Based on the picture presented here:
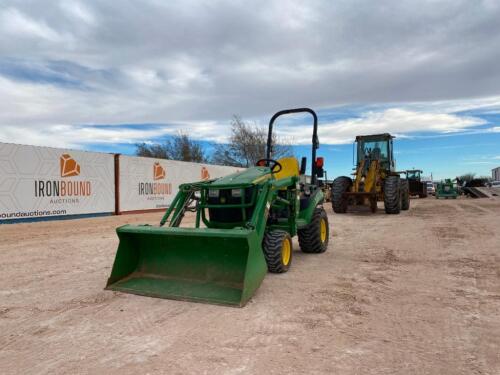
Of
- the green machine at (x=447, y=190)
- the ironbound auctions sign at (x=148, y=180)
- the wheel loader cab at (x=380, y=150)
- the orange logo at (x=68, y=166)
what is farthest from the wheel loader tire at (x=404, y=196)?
the green machine at (x=447, y=190)

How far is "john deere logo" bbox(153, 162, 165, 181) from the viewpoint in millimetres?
17659

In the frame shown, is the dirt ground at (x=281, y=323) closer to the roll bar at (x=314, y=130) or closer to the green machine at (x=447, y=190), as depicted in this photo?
the roll bar at (x=314, y=130)

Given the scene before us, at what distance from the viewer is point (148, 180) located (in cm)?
1727

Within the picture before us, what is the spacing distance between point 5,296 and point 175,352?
2593 millimetres

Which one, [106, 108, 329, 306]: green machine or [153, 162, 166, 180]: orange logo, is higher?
[153, 162, 166, 180]: orange logo

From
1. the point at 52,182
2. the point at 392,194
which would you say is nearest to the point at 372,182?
the point at 392,194

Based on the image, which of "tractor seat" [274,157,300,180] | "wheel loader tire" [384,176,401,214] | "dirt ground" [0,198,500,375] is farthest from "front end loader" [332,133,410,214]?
"tractor seat" [274,157,300,180]

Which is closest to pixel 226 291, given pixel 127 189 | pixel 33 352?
pixel 33 352

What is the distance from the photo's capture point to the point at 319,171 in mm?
6910

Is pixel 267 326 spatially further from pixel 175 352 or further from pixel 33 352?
pixel 33 352

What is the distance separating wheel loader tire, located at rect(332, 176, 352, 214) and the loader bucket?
1051 cm

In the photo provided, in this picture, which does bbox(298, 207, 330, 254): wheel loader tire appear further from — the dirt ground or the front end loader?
the front end loader

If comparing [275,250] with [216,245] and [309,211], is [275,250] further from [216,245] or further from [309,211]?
[309,211]

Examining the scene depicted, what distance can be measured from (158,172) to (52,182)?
18.1ft
